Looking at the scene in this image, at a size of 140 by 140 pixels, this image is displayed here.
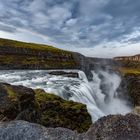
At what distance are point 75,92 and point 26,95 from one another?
791 inches

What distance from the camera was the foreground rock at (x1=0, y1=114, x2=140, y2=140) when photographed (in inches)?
248

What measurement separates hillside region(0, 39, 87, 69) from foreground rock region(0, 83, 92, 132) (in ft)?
211

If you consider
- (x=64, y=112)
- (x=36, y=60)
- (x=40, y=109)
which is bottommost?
(x=64, y=112)

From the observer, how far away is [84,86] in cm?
4619

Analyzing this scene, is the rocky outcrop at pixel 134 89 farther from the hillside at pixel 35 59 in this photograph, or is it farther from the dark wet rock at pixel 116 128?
the dark wet rock at pixel 116 128

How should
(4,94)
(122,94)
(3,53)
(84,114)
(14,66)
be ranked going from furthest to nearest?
(3,53), (14,66), (122,94), (84,114), (4,94)

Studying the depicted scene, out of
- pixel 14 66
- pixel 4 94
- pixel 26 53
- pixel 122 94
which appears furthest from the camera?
pixel 26 53

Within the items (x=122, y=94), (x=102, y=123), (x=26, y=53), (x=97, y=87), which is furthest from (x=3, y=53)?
(x=102, y=123)

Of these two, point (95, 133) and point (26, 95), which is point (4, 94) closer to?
point (26, 95)

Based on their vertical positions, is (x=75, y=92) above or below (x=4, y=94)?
below

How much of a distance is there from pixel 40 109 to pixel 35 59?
3179 inches

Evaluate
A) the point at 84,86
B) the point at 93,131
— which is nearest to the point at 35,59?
the point at 84,86

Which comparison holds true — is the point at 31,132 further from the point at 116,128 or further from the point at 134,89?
the point at 134,89

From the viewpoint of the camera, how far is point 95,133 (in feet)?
21.5
